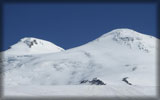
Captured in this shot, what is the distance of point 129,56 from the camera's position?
174500mm

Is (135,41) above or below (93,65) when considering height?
above

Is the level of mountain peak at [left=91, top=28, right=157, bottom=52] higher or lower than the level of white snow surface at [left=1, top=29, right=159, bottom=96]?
higher

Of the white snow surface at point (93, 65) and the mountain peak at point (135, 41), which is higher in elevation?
the mountain peak at point (135, 41)

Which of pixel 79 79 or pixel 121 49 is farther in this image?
pixel 121 49

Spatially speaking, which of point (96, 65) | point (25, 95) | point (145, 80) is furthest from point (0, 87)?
point (96, 65)

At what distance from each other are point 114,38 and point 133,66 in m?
41.8

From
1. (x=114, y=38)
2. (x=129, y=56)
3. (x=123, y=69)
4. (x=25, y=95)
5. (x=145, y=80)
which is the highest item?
(x=114, y=38)

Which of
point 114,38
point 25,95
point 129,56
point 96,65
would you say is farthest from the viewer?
point 114,38

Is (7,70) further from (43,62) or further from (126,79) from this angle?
(126,79)

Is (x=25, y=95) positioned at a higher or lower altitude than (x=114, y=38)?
lower

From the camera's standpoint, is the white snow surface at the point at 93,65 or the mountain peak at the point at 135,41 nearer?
the white snow surface at the point at 93,65

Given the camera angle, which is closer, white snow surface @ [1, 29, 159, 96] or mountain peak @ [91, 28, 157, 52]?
white snow surface @ [1, 29, 159, 96]

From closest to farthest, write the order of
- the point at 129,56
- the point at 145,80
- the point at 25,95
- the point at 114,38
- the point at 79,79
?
the point at 25,95 → the point at 145,80 → the point at 79,79 → the point at 129,56 → the point at 114,38

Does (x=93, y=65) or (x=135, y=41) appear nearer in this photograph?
(x=93, y=65)
